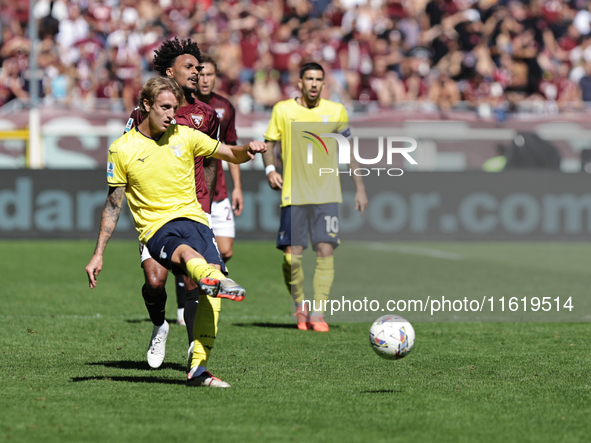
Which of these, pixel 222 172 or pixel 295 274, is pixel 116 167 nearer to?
pixel 222 172

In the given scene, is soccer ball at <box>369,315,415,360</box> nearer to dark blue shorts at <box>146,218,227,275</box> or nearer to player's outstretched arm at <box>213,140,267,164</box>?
dark blue shorts at <box>146,218,227,275</box>

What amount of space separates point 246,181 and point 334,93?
12.6ft

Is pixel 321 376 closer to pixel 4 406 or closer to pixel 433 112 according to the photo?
pixel 4 406

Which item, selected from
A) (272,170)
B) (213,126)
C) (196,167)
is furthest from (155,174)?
(272,170)

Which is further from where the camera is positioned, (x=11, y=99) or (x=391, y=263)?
(x=11, y=99)

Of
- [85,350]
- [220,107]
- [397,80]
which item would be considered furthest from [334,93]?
[85,350]

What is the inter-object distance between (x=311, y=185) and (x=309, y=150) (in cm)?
32

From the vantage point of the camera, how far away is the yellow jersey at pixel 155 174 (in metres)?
5.70

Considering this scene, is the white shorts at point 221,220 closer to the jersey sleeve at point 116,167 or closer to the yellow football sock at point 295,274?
the yellow football sock at point 295,274

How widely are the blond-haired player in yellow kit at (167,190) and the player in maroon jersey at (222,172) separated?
227 cm

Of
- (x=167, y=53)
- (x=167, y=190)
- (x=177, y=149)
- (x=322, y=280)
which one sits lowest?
(x=322, y=280)

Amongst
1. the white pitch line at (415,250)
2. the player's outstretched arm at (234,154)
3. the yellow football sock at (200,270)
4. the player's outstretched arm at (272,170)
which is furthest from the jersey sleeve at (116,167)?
the white pitch line at (415,250)

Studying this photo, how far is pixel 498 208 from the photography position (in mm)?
15602

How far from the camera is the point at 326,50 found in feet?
66.2
